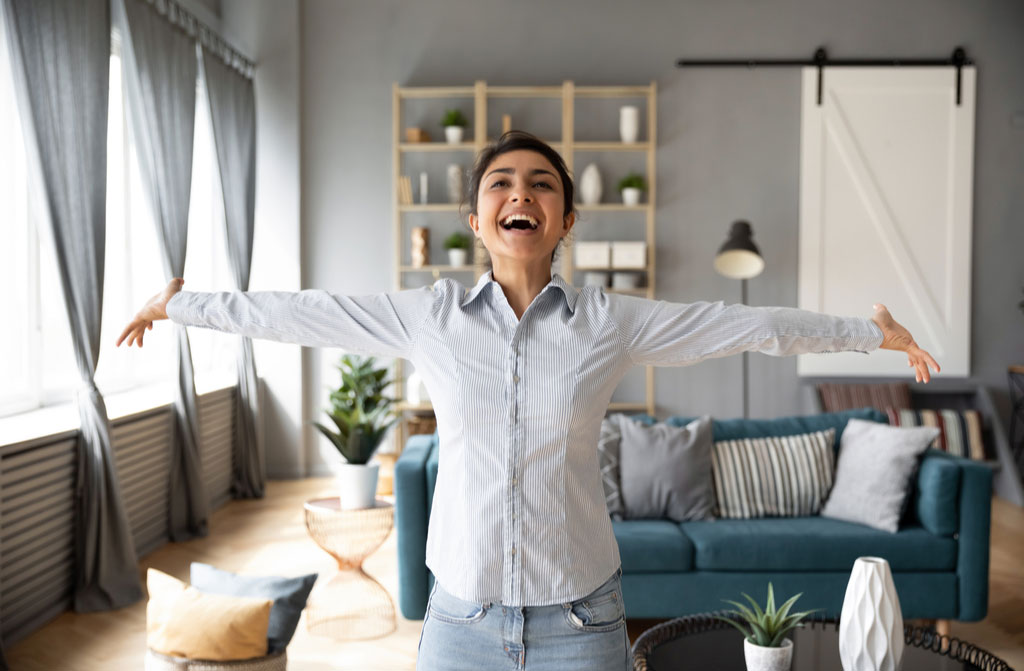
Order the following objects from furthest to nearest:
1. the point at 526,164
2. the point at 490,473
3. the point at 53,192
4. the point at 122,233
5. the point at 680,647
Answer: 1. the point at 122,233
2. the point at 53,192
3. the point at 680,647
4. the point at 526,164
5. the point at 490,473

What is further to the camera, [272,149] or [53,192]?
[272,149]

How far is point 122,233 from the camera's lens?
4836 mm

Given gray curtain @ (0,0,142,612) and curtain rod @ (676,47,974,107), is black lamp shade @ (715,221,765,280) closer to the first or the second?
curtain rod @ (676,47,974,107)

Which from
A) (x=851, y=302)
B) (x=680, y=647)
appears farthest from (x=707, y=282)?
(x=680, y=647)

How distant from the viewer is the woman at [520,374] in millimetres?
1185

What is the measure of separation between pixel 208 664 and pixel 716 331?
1.95 meters

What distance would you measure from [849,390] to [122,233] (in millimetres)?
4847

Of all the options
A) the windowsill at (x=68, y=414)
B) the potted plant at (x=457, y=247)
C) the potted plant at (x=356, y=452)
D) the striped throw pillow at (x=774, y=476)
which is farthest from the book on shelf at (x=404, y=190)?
the striped throw pillow at (x=774, y=476)

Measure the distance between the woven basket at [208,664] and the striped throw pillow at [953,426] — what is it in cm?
462

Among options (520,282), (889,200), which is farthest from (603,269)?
(520,282)

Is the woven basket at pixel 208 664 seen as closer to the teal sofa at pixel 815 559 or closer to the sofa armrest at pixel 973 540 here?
the teal sofa at pixel 815 559

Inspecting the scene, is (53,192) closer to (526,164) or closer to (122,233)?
(122,233)

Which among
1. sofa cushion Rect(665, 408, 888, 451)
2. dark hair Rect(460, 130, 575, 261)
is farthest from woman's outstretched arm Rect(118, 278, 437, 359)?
sofa cushion Rect(665, 408, 888, 451)

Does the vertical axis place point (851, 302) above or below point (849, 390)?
above
